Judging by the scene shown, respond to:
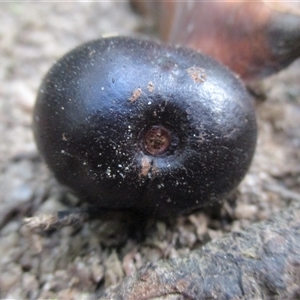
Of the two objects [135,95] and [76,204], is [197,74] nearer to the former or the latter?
[135,95]

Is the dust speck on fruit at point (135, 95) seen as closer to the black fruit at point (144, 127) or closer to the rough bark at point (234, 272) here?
the black fruit at point (144, 127)

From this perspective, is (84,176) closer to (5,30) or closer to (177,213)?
(177,213)

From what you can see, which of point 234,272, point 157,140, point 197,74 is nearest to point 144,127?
point 157,140

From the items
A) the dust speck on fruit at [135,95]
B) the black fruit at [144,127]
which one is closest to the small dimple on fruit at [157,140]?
the black fruit at [144,127]

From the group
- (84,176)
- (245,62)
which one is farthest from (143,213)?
(245,62)

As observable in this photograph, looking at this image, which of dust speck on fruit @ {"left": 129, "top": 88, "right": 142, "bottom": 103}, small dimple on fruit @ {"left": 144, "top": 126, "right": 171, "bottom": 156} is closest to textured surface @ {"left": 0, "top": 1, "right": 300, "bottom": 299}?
small dimple on fruit @ {"left": 144, "top": 126, "right": 171, "bottom": 156}
